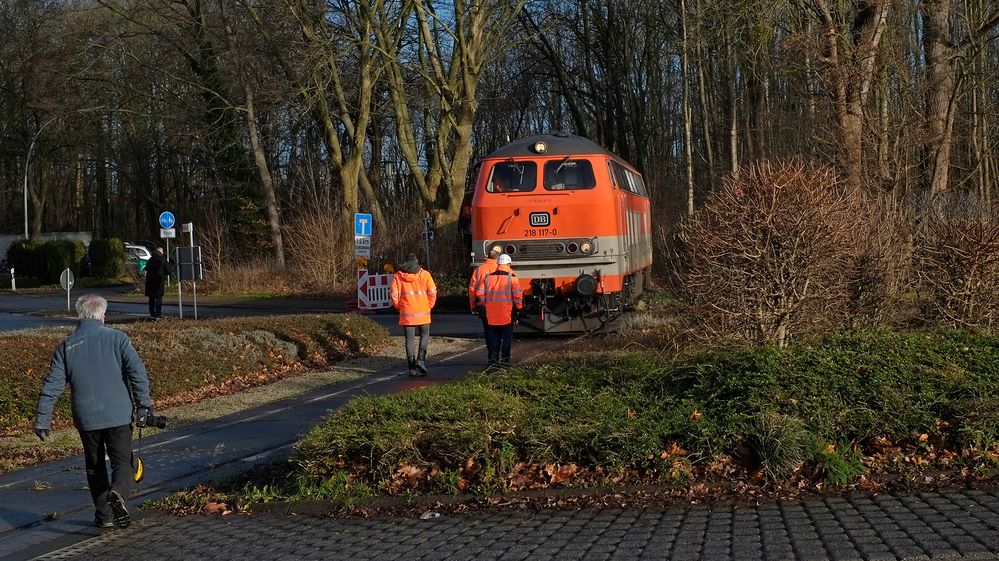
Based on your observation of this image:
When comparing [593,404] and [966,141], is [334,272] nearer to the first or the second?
[966,141]

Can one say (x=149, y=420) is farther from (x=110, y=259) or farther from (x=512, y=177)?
(x=110, y=259)

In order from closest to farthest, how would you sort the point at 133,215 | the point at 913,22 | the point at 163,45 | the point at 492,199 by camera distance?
1. the point at 492,199
2. the point at 913,22
3. the point at 163,45
4. the point at 133,215

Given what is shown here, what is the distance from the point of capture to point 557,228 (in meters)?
20.1

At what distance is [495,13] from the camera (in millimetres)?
36562

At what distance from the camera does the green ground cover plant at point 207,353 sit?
14.5 meters

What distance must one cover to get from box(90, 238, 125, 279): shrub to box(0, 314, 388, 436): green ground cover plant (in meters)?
36.5

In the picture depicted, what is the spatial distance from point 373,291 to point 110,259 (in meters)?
28.0

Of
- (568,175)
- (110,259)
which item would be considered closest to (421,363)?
(568,175)

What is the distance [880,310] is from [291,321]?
12.3 m

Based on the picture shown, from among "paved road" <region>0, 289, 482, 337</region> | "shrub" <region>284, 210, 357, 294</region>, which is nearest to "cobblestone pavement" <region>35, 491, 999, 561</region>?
"paved road" <region>0, 289, 482, 337</region>

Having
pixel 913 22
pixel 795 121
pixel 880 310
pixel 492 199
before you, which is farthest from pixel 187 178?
pixel 880 310

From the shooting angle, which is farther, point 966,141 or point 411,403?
point 966,141

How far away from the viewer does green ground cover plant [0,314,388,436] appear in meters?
14.5

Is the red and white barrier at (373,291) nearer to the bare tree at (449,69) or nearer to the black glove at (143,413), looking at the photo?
the bare tree at (449,69)
